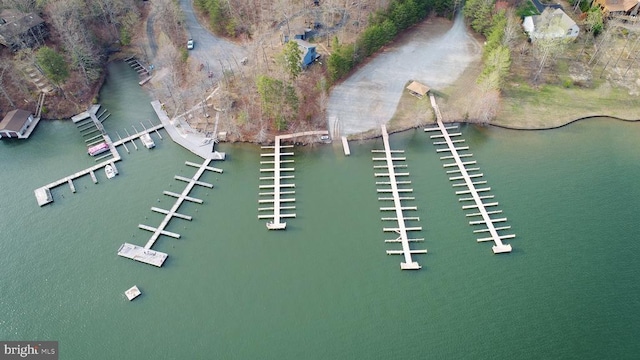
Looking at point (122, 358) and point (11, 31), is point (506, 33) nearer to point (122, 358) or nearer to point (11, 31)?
point (122, 358)

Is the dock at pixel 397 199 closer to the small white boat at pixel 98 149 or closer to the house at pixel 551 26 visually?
the house at pixel 551 26

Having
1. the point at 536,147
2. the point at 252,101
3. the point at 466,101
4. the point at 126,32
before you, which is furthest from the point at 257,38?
the point at 536,147

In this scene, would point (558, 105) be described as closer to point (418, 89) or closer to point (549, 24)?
point (549, 24)

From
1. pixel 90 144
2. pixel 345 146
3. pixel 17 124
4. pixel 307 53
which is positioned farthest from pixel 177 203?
pixel 307 53

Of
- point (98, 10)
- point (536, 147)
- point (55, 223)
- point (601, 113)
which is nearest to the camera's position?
point (55, 223)

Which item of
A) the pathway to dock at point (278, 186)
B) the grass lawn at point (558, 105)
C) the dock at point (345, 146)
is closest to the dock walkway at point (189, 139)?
the pathway to dock at point (278, 186)

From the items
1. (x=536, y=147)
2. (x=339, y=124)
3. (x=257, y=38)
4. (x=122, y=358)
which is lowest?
(x=122, y=358)
